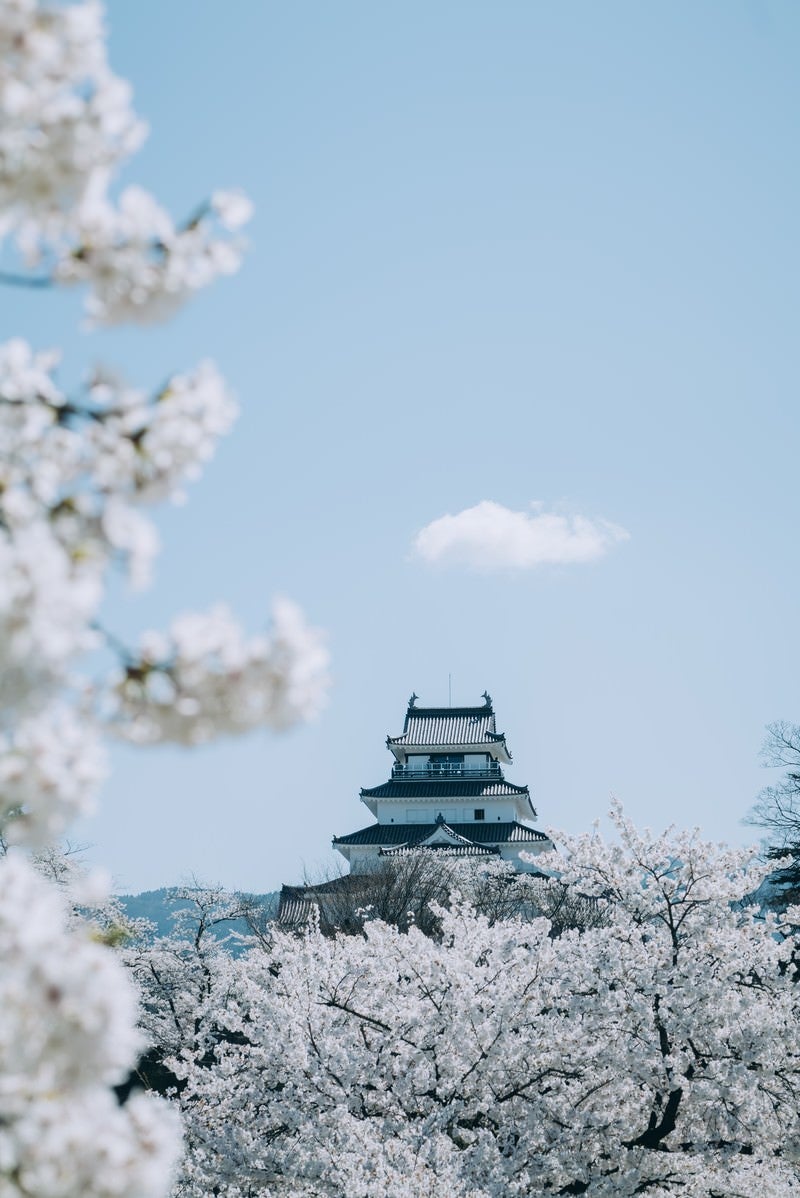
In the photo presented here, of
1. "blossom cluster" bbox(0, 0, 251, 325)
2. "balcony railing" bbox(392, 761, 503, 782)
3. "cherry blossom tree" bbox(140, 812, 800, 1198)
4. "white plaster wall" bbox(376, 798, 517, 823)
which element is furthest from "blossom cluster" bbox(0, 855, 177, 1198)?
"balcony railing" bbox(392, 761, 503, 782)

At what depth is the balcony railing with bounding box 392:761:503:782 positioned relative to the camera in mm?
45156

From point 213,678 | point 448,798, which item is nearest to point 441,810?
point 448,798

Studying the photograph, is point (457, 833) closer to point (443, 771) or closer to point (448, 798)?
point (448, 798)

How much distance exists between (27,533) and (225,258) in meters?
1.12

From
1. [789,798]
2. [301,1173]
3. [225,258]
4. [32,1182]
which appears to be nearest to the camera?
[32,1182]

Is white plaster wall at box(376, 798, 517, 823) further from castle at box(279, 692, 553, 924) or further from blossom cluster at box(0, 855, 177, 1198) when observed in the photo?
blossom cluster at box(0, 855, 177, 1198)

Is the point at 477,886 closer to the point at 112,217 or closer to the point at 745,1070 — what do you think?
the point at 745,1070

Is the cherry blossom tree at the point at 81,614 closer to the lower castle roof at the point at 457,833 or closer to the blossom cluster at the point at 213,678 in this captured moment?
the blossom cluster at the point at 213,678

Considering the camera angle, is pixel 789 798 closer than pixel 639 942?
No

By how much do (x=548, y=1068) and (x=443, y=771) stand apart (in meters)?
36.9

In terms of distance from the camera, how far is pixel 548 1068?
29.6 feet

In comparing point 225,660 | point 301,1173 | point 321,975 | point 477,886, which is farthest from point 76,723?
point 477,886

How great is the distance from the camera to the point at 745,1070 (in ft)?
28.2

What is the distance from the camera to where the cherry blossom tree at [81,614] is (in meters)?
1.91
